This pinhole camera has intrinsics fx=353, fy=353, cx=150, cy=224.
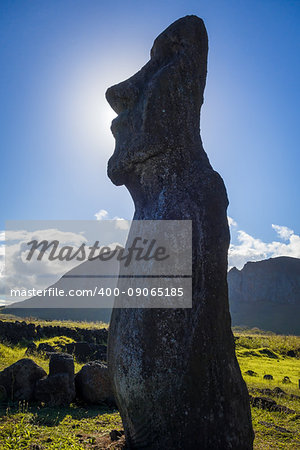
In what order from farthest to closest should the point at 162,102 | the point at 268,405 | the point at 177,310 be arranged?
the point at 268,405, the point at 162,102, the point at 177,310

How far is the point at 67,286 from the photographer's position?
112000 millimetres

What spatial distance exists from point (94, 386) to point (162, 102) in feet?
23.7

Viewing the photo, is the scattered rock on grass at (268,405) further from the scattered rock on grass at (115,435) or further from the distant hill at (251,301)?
the distant hill at (251,301)

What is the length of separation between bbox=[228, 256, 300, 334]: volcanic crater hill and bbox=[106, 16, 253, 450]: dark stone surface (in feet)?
416

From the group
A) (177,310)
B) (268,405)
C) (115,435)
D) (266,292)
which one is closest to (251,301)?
(266,292)

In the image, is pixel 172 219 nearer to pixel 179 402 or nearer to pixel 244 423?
pixel 179 402

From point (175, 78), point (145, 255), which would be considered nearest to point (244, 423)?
point (145, 255)

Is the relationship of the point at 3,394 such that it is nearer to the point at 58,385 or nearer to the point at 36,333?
the point at 58,385

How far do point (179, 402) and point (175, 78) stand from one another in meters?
5.22

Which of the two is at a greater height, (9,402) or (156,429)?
(156,429)

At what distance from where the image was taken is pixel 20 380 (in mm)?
8711

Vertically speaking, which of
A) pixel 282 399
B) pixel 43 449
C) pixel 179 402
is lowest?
pixel 282 399

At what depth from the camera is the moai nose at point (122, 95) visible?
6716 millimetres

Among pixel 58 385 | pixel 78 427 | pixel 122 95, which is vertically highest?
pixel 122 95
